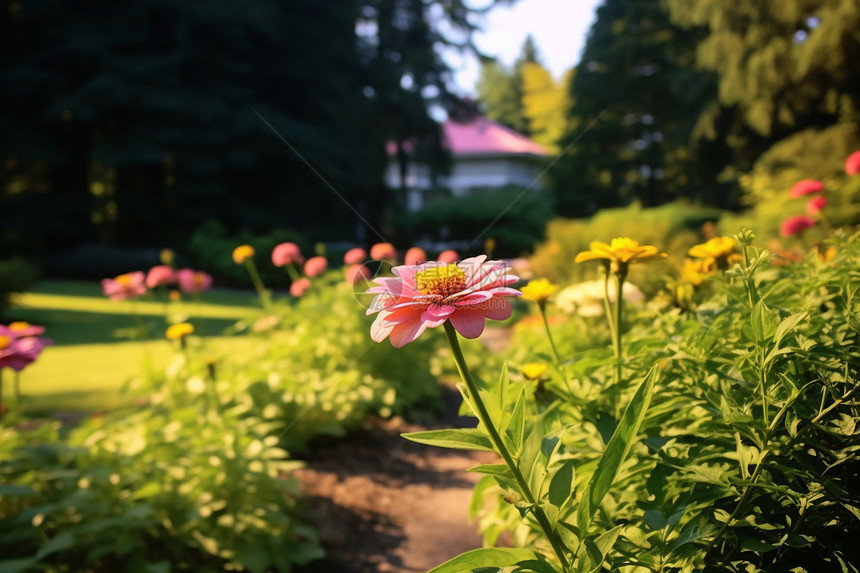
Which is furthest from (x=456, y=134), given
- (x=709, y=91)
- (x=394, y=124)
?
(x=709, y=91)

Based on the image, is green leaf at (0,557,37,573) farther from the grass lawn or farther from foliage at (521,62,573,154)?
foliage at (521,62,573,154)

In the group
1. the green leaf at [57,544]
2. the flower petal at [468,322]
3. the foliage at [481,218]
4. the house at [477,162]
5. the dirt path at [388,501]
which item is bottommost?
the dirt path at [388,501]

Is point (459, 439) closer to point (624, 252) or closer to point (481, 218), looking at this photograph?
point (624, 252)

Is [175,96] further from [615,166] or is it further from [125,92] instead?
[615,166]

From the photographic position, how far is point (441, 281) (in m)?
0.77

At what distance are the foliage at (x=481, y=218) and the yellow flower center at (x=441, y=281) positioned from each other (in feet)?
49.0

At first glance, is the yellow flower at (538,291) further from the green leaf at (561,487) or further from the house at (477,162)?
the house at (477,162)

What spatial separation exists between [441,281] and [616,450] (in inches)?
12.4

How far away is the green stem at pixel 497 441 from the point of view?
715mm

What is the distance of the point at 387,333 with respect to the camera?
77 centimetres

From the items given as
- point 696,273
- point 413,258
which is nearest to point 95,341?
point 413,258

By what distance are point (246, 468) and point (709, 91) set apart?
1599 cm

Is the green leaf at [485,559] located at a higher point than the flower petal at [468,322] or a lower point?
lower

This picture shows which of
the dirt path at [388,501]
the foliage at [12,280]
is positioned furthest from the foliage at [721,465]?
the foliage at [12,280]
